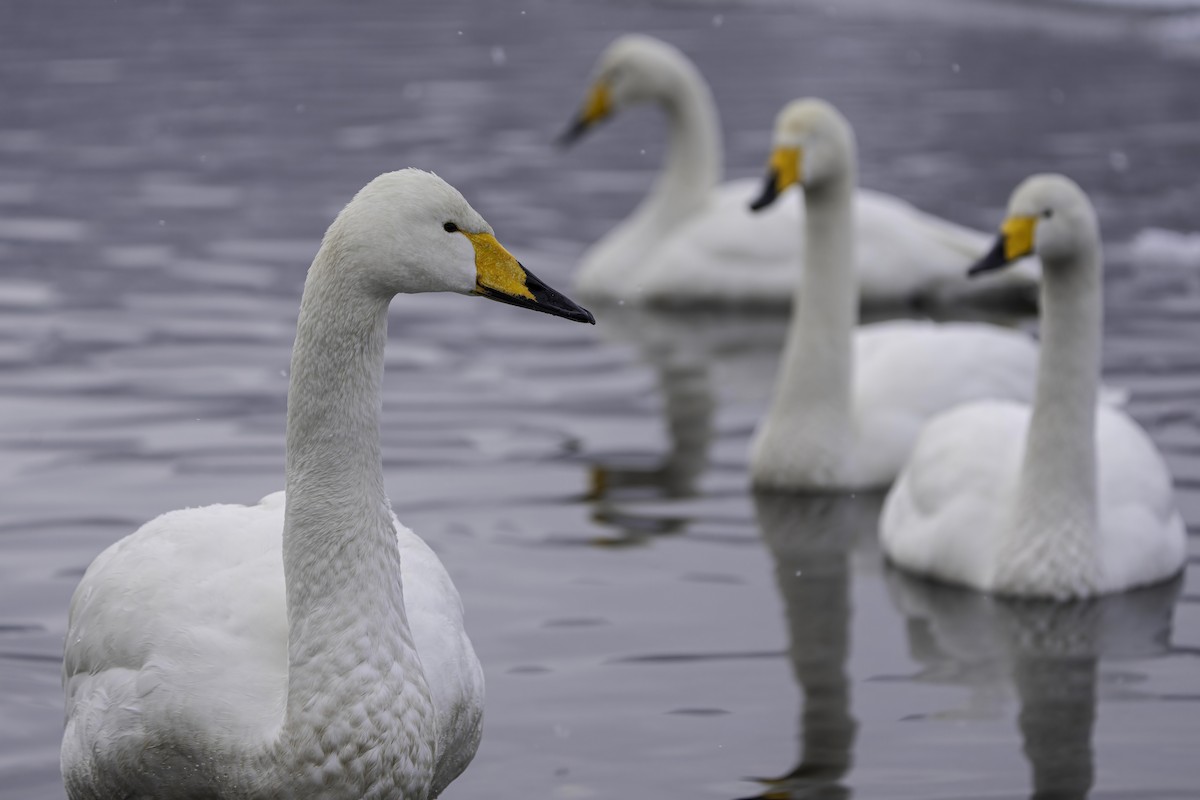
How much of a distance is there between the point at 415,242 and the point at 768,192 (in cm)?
487

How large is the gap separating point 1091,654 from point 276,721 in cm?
350

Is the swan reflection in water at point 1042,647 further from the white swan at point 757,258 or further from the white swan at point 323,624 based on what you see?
the white swan at point 757,258

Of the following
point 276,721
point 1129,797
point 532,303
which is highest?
point 532,303

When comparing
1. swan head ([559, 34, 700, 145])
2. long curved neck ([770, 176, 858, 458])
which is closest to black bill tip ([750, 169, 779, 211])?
long curved neck ([770, 176, 858, 458])

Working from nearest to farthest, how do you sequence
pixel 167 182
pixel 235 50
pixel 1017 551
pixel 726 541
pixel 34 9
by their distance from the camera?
pixel 1017 551 < pixel 726 541 < pixel 167 182 < pixel 235 50 < pixel 34 9

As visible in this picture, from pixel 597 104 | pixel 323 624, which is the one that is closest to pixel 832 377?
pixel 323 624

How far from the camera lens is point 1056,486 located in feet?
25.1

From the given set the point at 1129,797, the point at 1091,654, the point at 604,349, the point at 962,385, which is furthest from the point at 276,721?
the point at 604,349

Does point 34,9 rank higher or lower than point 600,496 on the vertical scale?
higher

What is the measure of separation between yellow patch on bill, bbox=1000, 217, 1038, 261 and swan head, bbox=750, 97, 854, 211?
5.67 ft

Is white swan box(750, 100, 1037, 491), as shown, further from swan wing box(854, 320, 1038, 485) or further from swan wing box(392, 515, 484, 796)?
swan wing box(392, 515, 484, 796)

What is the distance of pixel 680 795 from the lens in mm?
5957

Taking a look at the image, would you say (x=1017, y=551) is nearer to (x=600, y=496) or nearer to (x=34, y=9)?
(x=600, y=496)

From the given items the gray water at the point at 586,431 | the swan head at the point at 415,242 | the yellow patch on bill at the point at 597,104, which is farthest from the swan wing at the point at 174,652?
the yellow patch on bill at the point at 597,104
